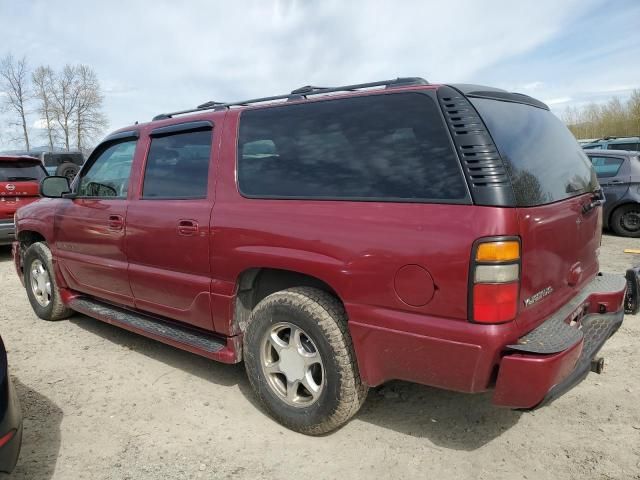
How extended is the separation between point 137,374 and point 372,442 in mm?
1971

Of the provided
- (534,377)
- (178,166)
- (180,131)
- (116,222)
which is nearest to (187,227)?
(178,166)

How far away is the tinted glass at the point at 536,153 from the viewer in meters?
2.38

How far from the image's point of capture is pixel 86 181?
14.8 feet

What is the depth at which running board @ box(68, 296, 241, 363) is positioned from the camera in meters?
3.24

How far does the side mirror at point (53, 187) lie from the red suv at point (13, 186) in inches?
181

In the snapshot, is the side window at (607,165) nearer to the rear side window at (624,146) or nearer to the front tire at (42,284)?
the rear side window at (624,146)

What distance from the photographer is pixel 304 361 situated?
286cm

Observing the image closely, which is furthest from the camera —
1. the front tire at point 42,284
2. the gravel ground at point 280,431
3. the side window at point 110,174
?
the front tire at point 42,284

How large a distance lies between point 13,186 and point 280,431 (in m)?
7.82

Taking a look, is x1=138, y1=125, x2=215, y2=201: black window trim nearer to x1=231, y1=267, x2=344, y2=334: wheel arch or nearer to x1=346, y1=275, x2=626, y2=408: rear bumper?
x1=231, y1=267, x2=344, y2=334: wheel arch

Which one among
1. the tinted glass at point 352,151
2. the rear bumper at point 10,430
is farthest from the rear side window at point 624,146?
the rear bumper at point 10,430

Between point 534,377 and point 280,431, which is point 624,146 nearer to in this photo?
point 534,377

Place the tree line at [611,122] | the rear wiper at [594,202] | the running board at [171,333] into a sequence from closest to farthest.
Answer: the rear wiper at [594,202]
the running board at [171,333]
the tree line at [611,122]

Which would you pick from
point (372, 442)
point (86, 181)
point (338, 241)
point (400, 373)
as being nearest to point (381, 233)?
point (338, 241)
